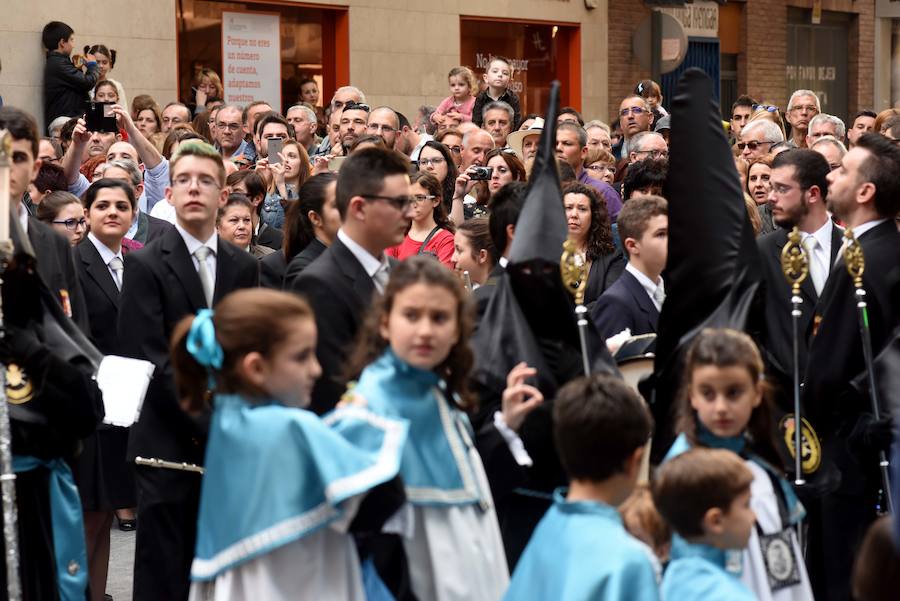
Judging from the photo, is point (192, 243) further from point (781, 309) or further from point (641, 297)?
point (781, 309)

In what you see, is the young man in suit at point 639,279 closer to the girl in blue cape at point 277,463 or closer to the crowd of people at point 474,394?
the crowd of people at point 474,394

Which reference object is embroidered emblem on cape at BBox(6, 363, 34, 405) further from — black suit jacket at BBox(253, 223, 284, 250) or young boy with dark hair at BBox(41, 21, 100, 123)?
young boy with dark hair at BBox(41, 21, 100, 123)

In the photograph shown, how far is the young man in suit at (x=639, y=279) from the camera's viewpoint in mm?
6473

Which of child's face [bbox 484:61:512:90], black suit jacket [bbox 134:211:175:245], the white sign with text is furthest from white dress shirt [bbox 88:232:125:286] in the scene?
the white sign with text

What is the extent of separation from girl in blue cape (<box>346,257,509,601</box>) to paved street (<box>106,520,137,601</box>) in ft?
10.2

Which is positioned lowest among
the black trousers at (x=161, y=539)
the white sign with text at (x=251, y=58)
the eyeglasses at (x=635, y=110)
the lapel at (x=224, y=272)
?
the black trousers at (x=161, y=539)

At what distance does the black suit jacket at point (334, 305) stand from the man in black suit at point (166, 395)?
2.93ft

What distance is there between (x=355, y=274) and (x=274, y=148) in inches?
214

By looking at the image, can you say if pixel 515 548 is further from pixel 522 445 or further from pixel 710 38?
pixel 710 38

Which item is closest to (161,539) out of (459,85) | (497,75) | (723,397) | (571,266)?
(571,266)

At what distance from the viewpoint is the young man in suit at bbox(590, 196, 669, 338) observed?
6473 mm

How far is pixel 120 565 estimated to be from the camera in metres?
7.83

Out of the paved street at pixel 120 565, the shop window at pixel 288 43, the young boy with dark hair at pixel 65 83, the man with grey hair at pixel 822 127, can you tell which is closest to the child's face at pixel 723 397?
the paved street at pixel 120 565

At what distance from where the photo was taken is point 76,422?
16.7ft
